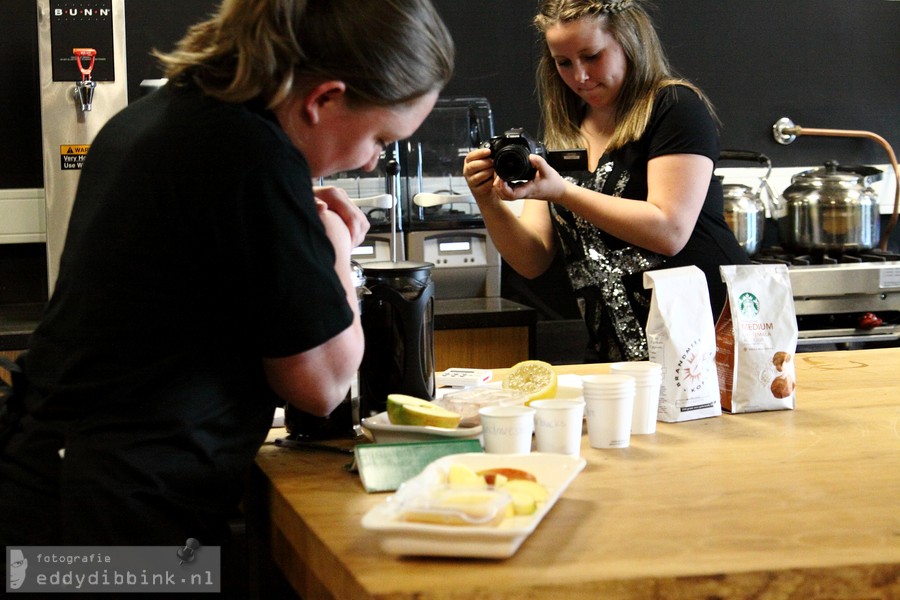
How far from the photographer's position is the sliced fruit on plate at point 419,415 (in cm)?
137

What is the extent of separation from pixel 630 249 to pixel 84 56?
1775 millimetres

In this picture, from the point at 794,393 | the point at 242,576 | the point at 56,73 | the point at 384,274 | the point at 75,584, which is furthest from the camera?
the point at 56,73

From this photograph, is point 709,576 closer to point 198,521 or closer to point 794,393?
point 198,521

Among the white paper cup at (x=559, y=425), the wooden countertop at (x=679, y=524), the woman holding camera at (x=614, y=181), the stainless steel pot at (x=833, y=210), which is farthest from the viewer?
the stainless steel pot at (x=833, y=210)

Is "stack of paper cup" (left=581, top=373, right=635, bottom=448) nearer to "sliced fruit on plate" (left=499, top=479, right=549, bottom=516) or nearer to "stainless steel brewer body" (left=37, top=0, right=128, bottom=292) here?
"sliced fruit on plate" (left=499, top=479, right=549, bottom=516)

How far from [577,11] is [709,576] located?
144 centimetres

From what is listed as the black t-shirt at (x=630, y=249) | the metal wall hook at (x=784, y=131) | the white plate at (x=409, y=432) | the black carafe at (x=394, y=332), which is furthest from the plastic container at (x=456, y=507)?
the metal wall hook at (x=784, y=131)

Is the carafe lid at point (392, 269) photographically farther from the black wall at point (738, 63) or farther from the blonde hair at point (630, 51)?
the black wall at point (738, 63)

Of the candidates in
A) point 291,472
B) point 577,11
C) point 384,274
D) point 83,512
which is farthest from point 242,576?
point 577,11

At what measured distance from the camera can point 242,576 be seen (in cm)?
127

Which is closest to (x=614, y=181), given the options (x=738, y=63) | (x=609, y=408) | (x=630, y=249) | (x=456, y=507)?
(x=630, y=249)

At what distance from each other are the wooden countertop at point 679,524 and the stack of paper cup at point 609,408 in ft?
0.08

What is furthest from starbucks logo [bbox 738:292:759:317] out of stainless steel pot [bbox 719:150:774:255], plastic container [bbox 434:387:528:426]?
stainless steel pot [bbox 719:150:774:255]

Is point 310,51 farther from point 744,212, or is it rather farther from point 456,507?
point 744,212
